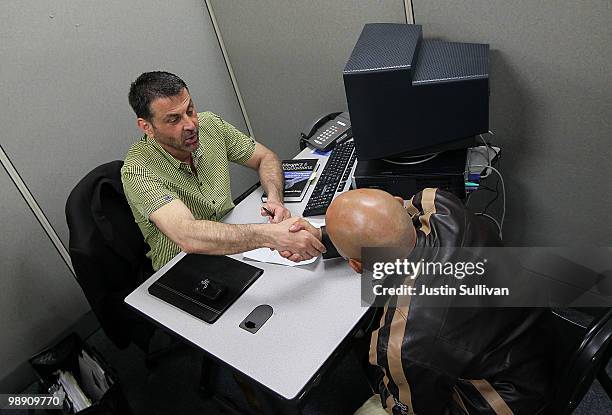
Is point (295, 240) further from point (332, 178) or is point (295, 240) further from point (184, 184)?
point (184, 184)

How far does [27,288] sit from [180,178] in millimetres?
960

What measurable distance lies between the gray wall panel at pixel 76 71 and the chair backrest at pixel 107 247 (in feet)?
1.38

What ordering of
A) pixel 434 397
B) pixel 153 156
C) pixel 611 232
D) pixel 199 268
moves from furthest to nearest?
pixel 611 232 < pixel 153 156 < pixel 199 268 < pixel 434 397

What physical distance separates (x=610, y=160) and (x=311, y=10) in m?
1.28

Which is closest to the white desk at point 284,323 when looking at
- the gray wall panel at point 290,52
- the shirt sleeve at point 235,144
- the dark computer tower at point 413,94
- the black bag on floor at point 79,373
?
the dark computer tower at point 413,94

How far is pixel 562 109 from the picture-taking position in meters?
1.59

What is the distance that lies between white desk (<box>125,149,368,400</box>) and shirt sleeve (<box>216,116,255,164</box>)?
0.64 m

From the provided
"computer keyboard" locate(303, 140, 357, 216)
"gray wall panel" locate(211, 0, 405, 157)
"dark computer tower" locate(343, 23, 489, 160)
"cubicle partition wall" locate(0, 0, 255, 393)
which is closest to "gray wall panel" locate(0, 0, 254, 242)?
"cubicle partition wall" locate(0, 0, 255, 393)

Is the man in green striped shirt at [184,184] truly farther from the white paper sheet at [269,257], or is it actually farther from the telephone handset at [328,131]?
the telephone handset at [328,131]

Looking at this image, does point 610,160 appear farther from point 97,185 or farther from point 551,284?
point 97,185

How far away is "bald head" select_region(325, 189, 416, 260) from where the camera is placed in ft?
3.22

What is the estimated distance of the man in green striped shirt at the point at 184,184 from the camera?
55.7 inches

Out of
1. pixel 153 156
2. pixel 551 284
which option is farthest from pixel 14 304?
pixel 551 284

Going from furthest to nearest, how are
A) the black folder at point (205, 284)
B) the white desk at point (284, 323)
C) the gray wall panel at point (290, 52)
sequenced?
the gray wall panel at point (290, 52) < the black folder at point (205, 284) < the white desk at point (284, 323)
